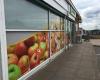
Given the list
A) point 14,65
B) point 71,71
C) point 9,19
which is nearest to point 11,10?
point 9,19

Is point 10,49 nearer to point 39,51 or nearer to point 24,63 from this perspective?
point 24,63

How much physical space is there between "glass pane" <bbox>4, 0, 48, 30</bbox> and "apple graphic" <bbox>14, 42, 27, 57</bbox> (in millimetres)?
→ 516

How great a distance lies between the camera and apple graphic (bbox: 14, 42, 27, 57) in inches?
189

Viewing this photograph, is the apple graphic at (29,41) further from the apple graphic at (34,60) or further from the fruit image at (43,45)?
the fruit image at (43,45)

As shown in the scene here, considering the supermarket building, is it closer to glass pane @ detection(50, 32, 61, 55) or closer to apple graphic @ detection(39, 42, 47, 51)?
apple graphic @ detection(39, 42, 47, 51)

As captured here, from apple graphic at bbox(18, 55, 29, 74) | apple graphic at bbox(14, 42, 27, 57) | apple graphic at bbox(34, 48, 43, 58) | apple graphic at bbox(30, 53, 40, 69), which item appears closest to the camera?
apple graphic at bbox(14, 42, 27, 57)

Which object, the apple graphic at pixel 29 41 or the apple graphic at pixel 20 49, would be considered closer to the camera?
the apple graphic at pixel 20 49

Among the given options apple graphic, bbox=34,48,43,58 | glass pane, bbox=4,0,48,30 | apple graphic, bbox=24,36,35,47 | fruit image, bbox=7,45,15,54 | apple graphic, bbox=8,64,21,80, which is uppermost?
glass pane, bbox=4,0,48,30

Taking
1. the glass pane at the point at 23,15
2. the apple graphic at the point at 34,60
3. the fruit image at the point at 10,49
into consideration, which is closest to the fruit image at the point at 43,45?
the apple graphic at the point at 34,60

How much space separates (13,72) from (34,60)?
1.61 meters

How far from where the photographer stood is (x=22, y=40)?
5.15 m

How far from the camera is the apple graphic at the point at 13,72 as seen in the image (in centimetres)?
443

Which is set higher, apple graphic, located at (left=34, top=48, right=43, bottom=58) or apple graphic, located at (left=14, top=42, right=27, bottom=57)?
apple graphic, located at (left=14, top=42, right=27, bottom=57)

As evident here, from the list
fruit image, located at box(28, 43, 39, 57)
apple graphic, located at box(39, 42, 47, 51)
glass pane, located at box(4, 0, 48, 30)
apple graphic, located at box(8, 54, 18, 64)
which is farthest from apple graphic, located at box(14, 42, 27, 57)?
apple graphic, located at box(39, 42, 47, 51)
